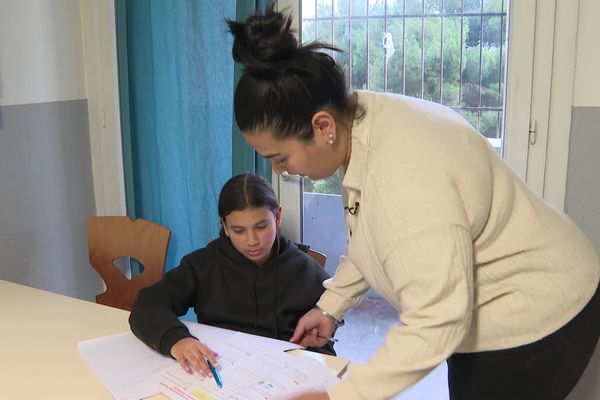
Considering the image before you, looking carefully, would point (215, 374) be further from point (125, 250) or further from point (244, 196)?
point (125, 250)

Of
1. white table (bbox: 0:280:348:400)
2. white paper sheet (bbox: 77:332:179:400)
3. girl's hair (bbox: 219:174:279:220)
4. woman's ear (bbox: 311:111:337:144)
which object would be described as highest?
woman's ear (bbox: 311:111:337:144)

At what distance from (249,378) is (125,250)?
111cm

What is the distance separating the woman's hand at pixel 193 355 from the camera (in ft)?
4.26

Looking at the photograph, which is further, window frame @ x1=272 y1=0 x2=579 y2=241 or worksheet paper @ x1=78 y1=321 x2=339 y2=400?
window frame @ x1=272 y1=0 x2=579 y2=241

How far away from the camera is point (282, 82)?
3.22ft

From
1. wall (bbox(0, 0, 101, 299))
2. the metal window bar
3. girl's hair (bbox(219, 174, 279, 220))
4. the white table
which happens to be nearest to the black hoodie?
girl's hair (bbox(219, 174, 279, 220))

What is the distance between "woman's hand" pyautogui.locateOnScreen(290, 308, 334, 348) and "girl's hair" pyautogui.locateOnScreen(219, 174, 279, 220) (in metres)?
0.43

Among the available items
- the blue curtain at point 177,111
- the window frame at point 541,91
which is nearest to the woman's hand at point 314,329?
the window frame at point 541,91

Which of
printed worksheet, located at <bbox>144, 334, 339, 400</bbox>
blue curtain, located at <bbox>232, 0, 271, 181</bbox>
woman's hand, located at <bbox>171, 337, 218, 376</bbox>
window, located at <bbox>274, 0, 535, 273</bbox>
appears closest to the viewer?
printed worksheet, located at <bbox>144, 334, 339, 400</bbox>

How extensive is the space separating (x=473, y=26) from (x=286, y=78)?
4.22 ft

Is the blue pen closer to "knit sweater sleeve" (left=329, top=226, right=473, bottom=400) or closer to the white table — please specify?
the white table

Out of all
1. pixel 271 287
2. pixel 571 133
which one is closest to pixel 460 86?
pixel 571 133

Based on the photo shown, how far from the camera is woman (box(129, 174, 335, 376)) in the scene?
69.6 inches

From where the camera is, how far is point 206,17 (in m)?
2.30
